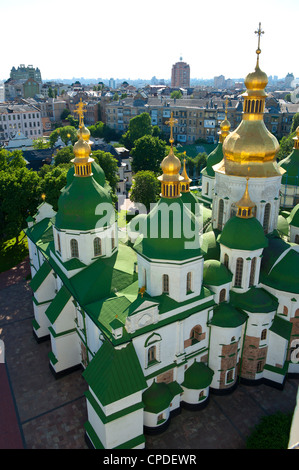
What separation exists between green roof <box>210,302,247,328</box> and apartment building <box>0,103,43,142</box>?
80.1m

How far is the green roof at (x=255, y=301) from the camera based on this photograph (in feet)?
69.4

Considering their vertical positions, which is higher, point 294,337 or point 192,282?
point 192,282

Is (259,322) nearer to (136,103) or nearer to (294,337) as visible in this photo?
(294,337)

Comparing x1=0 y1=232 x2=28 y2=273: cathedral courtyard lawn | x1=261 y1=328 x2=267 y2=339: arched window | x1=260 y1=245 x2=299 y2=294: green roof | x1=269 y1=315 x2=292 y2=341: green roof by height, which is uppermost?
x1=260 y1=245 x2=299 y2=294: green roof

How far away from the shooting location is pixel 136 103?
94375 mm

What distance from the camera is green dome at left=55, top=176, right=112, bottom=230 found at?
22.3m

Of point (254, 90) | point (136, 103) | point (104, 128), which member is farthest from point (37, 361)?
point (136, 103)

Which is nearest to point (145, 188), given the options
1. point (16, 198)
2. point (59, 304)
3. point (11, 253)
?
point (16, 198)

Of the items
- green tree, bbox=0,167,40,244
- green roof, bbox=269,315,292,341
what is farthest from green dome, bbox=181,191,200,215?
green tree, bbox=0,167,40,244

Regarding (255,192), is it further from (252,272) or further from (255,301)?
(255,301)

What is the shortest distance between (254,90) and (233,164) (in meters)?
4.26

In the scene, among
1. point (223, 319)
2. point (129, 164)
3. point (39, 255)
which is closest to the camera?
point (223, 319)

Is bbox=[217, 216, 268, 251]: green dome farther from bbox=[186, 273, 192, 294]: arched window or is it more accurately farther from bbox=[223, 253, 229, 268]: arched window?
bbox=[186, 273, 192, 294]: arched window

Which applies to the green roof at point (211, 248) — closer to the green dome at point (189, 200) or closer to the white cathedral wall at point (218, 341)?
the green dome at point (189, 200)
